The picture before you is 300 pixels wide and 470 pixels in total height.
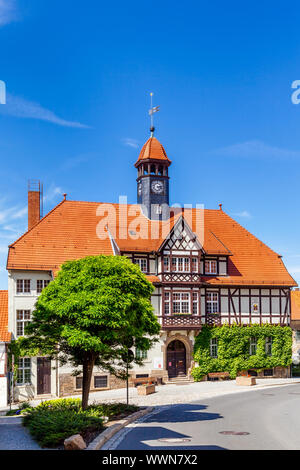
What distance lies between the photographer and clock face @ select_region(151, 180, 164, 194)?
159ft

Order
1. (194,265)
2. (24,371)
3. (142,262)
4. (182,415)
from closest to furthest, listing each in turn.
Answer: (182,415) → (24,371) → (142,262) → (194,265)

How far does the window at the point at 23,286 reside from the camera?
4100cm

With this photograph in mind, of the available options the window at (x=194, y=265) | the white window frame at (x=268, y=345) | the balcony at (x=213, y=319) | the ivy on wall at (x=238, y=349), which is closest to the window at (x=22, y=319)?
the window at (x=194, y=265)

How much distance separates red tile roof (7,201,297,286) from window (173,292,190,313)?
2568mm

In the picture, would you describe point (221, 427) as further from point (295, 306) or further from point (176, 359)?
point (295, 306)

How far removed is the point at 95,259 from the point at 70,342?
4375 mm

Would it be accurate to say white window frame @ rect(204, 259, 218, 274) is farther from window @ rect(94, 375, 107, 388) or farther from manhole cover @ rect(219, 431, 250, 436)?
manhole cover @ rect(219, 431, 250, 436)

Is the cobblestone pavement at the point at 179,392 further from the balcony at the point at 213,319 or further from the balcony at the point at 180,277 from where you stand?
the balcony at the point at 180,277

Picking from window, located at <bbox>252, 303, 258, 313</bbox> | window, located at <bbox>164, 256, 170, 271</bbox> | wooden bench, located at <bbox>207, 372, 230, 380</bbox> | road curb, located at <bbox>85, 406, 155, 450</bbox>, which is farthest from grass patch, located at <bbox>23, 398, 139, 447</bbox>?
window, located at <bbox>252, 303, 258, 313</bbox>

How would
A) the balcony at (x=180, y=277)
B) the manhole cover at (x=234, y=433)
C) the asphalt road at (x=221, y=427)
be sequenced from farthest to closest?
the balcony at (x=180, y=277)
the manhole cover at (x=234, y=433)
the asphalt road at (x=221, y=427)

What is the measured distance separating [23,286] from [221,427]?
23.1 m

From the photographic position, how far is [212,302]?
4528 centimetres

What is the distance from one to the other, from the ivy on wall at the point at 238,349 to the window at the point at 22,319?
13.2m

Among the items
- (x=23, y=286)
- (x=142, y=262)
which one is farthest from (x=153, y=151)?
(x=23, y=286)
